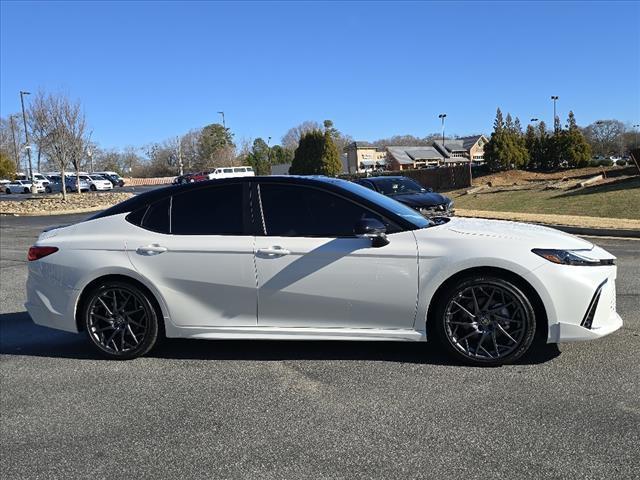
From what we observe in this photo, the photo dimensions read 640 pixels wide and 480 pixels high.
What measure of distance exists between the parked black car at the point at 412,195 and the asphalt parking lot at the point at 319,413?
8431 millimetres

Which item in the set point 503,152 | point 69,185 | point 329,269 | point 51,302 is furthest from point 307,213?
point 69,185

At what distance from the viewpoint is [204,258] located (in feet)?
15.3

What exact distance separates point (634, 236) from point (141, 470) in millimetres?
12759

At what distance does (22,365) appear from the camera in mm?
4969

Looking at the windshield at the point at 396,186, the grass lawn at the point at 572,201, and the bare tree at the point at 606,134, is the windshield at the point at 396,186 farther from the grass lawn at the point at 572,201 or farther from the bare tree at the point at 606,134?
the bare tree at the point at 606,134

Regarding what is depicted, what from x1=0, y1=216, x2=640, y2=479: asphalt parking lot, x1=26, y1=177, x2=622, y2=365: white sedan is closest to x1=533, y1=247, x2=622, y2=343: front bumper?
x1=26, y1=177, x2=622, y2=365: white sedan

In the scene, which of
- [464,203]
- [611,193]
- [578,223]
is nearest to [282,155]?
[464,203]

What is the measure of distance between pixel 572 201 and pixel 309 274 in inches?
752

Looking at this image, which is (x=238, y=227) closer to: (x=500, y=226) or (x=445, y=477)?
(x=500, y=226)

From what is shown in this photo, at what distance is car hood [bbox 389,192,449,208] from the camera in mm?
13883

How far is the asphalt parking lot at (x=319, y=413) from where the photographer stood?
10.2 ft

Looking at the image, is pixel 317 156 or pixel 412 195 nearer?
pixel 412 195

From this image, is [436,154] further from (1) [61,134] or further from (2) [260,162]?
(1) [61,134]

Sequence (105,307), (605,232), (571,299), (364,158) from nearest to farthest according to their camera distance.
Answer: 1. (571,299)
2. (105,307)
3. (605,232)
4. (364,158)
